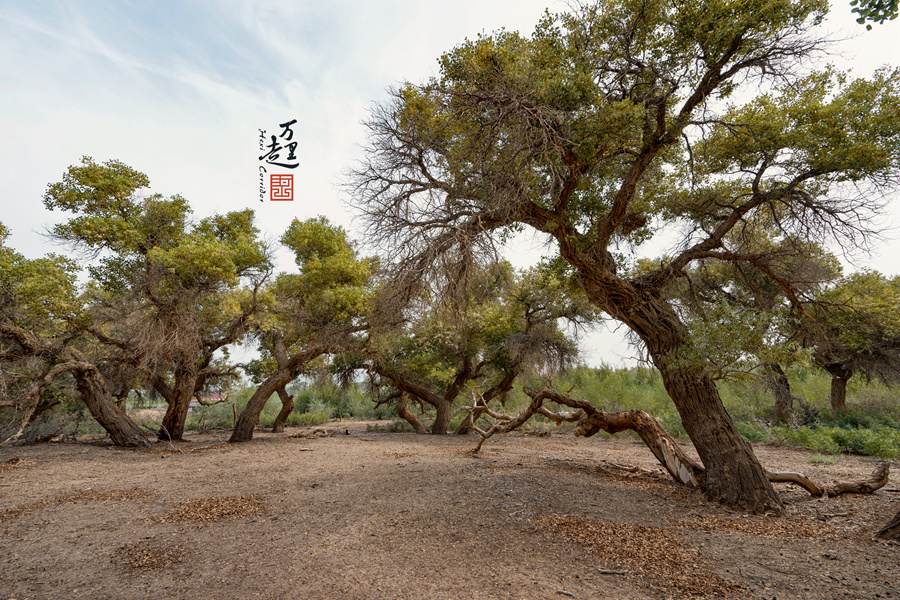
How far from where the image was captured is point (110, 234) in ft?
27.8

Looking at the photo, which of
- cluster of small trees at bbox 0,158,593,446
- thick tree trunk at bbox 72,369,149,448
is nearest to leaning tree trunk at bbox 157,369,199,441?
cluster of small trees at bbox 0,158,593,446

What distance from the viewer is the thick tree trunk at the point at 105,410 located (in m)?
8.83

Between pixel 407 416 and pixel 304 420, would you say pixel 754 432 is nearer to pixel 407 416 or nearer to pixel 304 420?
pixel 407 416

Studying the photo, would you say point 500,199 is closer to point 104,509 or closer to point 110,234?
point 104,509

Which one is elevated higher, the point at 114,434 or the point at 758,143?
the point at 758,143

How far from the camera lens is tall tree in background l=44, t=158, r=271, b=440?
26.9 ft

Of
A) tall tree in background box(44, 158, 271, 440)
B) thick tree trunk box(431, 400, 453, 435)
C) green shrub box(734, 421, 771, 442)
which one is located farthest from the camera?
thick tree trunk box(431, 400, 453, 435)

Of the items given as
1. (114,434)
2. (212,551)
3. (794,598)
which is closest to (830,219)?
(794,598)

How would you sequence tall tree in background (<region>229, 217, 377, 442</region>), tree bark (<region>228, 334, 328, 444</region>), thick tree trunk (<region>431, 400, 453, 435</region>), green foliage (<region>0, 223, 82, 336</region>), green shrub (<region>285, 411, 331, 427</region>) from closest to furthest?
1. green foliage (<region>0, 223, 82, 336</region>)
2. tall tree in background (<region>229, 217, 377, 442</region>)
3. tree bark (<region>228, 334, 328, 444</region>)
4. thick tree trunk (<region>431, 400, 453, 435</region>)
5. green shrub (<region>285, 411, 331, 427</region>)

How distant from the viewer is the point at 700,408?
203 inches

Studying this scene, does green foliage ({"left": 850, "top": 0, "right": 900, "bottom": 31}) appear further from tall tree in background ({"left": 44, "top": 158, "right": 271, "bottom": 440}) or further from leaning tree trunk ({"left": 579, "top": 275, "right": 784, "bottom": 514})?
tall tree in background ({"left": 44, "top": 158, "right": 271, "bottom": 440})

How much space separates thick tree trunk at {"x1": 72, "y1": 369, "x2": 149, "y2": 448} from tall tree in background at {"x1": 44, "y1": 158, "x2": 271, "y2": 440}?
2.52 feet

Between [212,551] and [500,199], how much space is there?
4061mm

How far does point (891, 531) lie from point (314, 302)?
9622 mm
